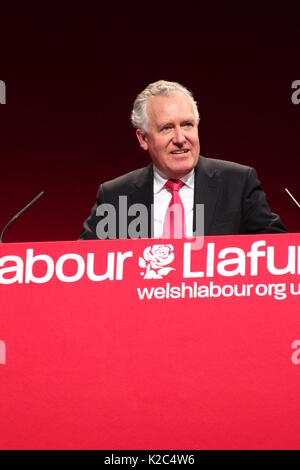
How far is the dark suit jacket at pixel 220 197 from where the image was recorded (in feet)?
8.12

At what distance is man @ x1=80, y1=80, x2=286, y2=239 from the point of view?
248 cm

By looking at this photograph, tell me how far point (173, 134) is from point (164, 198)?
191mm

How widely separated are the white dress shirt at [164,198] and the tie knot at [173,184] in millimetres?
12

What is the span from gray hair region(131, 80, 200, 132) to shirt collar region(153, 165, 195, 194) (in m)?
0.15

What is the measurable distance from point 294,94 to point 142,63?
0.59 metres

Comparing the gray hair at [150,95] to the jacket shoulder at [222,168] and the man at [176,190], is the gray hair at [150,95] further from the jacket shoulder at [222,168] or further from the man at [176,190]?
the jacket shoulder at [222,168]

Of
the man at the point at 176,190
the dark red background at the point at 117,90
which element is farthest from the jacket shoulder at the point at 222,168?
the dark red background at the point at 117,90

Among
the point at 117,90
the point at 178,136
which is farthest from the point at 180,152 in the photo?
the point at 117,90

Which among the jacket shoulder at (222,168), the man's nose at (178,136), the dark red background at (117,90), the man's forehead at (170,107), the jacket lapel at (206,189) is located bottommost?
the jacket lapel at (206,189)

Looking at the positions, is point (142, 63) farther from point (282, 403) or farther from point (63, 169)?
point (282, 403)

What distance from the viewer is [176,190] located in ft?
8.46

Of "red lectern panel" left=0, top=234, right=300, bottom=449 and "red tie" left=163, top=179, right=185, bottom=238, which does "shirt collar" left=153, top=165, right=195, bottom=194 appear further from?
"red lectern panel" left=0, top=234, right=300, bottom=449

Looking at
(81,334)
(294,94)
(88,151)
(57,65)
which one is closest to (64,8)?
(57,65)

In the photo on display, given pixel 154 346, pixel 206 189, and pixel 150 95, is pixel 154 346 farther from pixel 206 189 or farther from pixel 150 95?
pixel 150 95
